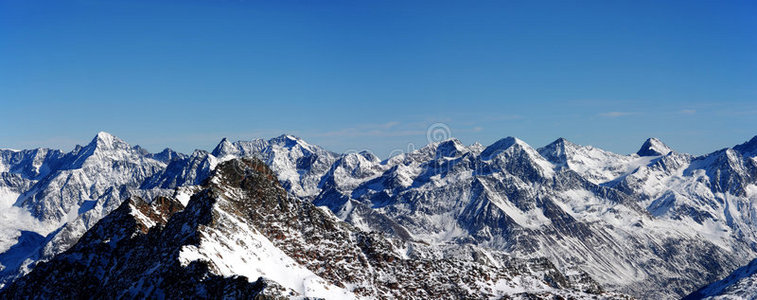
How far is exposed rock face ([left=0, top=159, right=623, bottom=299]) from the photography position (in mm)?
76375

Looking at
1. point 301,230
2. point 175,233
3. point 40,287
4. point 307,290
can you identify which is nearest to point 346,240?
point 301,230

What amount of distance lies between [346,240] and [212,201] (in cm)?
3925

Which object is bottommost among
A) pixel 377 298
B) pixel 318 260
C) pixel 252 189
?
pixel 377 298

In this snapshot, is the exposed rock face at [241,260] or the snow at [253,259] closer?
the exposed rock face at [241,260]

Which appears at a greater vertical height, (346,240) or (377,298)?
(346,240)

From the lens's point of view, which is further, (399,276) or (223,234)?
(399,276)

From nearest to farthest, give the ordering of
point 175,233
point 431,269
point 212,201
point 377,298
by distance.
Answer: point 175,233
point 212,201
point 377,298
point 431,269

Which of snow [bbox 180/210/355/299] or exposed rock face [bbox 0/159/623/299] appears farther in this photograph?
snow [bbox 180/210/355/299]

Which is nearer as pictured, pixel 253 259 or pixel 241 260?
pixel 241 260

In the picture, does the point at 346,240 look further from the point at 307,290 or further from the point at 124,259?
the point at 124,259

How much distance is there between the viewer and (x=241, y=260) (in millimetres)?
92188

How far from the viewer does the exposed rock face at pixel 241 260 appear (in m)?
76.4

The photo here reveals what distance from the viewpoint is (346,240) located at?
13162 centimetres

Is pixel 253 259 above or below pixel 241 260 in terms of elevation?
below
